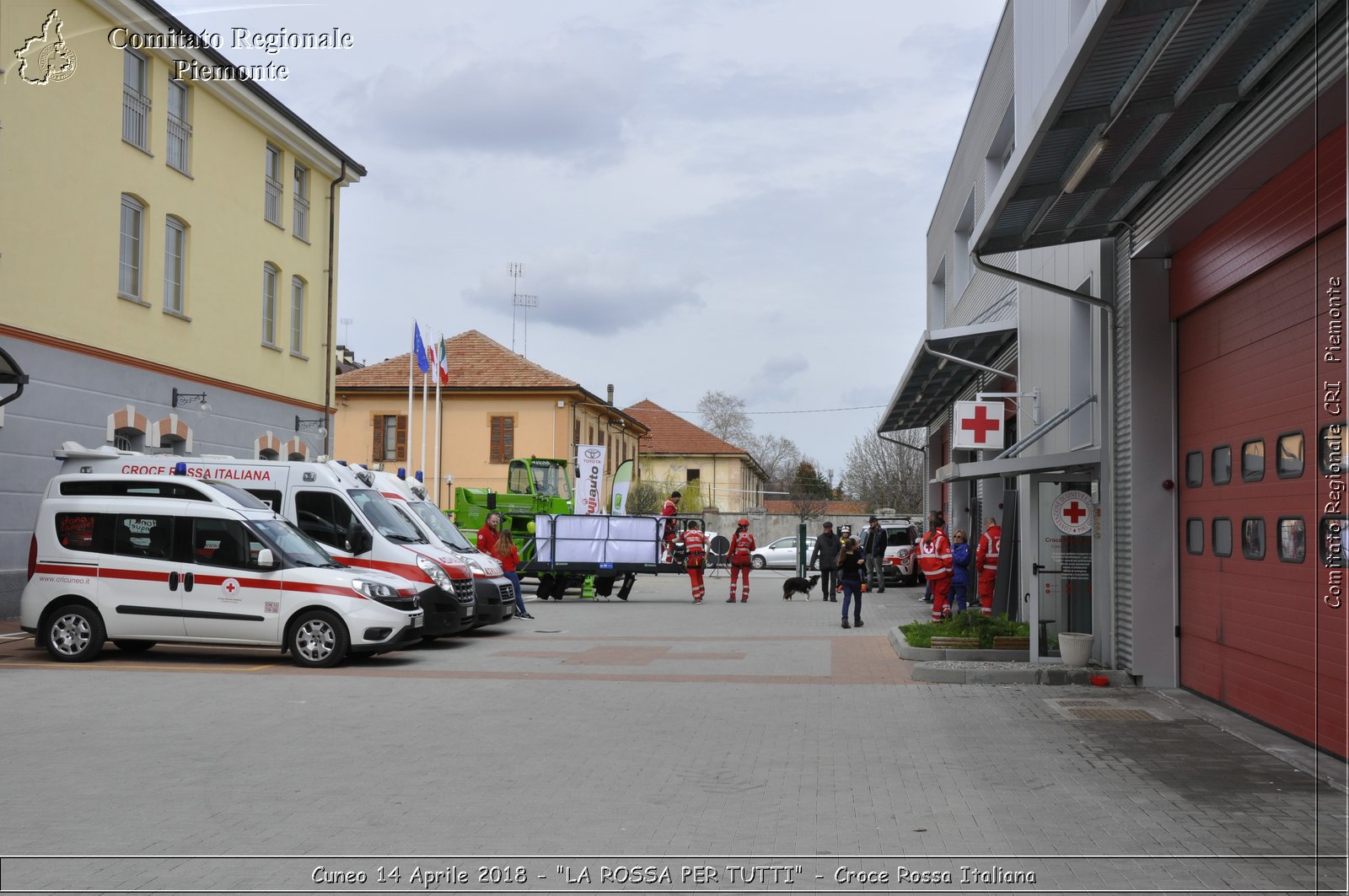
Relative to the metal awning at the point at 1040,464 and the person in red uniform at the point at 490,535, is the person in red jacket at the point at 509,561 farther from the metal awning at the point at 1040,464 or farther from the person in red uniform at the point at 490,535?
the metal awning at the point at 1040,464

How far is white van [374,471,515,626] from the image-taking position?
59.9 ft

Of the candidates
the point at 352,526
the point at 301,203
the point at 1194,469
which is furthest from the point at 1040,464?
the point at 301,203

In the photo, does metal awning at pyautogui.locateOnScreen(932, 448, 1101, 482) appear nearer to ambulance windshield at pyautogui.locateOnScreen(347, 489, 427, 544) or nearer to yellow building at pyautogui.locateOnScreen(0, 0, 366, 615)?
ambulance windshield at pyautogui.locateOnScreen(347, 489, 427, 544)

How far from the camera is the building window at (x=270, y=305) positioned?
90.8 ft

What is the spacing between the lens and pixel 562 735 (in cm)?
994

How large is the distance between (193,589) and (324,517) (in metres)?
2.85

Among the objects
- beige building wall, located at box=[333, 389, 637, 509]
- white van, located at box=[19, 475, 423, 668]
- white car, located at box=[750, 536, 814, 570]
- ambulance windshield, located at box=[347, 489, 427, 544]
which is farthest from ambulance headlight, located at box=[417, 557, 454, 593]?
beige building wall, located at box=[333, 389, 637, 509]

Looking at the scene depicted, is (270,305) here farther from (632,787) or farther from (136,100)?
(632,787)

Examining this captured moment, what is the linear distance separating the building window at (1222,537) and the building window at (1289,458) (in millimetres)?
1243

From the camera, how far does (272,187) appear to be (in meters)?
27.9

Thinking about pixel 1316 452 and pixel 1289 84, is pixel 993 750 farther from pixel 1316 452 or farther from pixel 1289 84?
pixel 1289 84

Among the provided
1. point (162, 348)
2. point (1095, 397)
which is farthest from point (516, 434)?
point (1095, 397)

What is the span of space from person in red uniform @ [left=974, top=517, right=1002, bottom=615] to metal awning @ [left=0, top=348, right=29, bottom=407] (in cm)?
1439

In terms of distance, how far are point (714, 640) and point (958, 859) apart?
12088 millimetres
